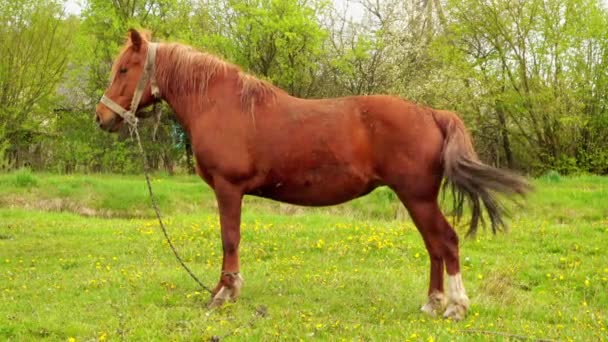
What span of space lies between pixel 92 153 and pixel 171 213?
35.6 feet

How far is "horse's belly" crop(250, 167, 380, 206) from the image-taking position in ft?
20.5

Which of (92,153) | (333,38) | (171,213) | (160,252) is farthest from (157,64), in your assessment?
(333,38)

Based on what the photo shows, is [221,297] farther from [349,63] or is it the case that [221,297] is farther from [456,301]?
[349,63]

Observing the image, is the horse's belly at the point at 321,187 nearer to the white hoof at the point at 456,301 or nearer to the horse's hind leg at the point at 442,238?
the horse's hind leg at the point at 442,238

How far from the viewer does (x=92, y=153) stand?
2562 cm

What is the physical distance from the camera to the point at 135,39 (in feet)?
22.2

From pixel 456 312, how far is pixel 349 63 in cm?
2258

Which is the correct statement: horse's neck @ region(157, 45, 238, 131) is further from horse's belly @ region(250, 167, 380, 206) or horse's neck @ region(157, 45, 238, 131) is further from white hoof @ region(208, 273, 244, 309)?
white hoof @ region(208, 273, 244, 309)

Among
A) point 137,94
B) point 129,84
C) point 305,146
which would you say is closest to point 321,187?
point 305,146

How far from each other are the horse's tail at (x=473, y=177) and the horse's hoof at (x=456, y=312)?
2.96ft

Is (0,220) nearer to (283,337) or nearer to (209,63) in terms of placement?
(209,63)

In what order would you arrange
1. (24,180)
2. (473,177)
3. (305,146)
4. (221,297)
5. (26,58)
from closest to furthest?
(473,177) → (305,146) → (221,297) → (24,180) → (26,58)

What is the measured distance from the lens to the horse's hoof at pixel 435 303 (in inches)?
251

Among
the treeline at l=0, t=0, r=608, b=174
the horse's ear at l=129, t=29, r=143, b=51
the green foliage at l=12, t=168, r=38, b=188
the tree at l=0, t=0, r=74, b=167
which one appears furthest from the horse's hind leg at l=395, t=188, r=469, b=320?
the tree at l=0, t=0, r=74, b=167
